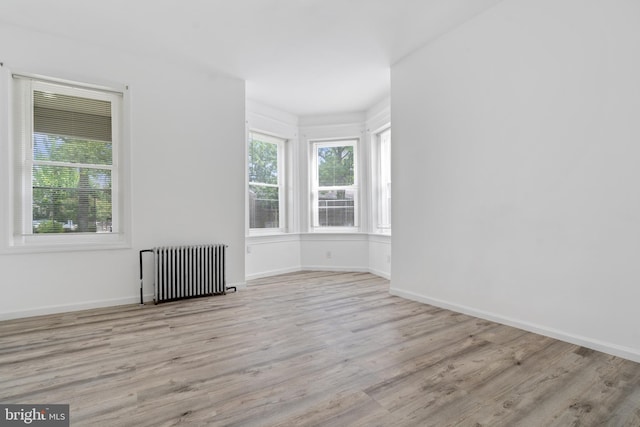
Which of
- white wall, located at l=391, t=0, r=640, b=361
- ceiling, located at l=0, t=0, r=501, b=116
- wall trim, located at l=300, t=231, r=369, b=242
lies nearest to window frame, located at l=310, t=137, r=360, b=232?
wall trim, located at l=300, t=231, r=369, b=242

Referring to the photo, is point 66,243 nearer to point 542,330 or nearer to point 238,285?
point 238,285

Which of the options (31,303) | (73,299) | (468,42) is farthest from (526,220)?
(31,303)

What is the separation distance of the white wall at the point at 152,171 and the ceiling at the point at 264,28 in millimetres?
211

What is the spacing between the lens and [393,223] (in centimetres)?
405

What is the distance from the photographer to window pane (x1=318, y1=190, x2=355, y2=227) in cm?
580

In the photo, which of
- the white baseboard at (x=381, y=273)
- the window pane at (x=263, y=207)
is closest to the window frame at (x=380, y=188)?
the white baseboard at (x=381, y=273)

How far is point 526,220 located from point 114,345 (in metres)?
3.52

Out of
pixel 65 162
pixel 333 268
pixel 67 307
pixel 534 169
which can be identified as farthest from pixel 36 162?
pixel 534 169

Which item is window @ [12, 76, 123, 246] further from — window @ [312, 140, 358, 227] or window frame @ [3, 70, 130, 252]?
window @ [312, 140, 358, 227]

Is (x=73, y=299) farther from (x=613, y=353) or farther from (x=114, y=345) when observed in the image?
(x=613, y=353)

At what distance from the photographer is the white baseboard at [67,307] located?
309 cm

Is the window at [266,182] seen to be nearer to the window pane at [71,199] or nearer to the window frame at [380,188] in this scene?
the window frame at [380,188]

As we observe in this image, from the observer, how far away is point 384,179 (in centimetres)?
540

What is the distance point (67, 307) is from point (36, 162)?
1.56m
